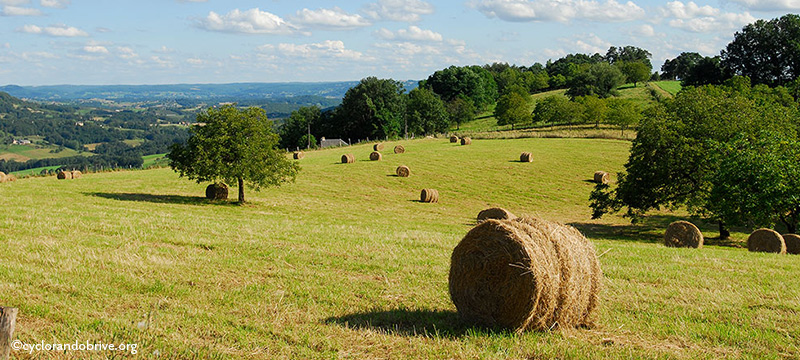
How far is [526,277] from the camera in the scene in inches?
301

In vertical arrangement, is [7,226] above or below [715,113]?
below

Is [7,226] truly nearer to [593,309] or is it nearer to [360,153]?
[593,309]

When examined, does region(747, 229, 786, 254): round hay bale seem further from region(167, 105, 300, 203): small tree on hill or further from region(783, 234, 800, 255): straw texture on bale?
region(167, 105, 300, 203): small tree on hill

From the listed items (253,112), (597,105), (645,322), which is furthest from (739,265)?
(597,105)

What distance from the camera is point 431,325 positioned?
8172 mm

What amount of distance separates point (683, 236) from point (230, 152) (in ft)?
69.8

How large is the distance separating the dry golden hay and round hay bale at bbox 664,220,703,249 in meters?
16.3

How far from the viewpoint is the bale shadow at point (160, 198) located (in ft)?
93.2

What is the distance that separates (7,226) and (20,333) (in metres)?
9.83

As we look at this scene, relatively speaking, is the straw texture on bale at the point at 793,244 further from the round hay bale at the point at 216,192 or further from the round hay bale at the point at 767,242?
the round hay bale at the point at 216,192

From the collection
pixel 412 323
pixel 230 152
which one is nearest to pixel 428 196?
pixel 230 152

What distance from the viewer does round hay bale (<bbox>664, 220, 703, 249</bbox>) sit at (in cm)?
2209

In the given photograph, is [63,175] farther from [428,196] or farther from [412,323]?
[412,323]

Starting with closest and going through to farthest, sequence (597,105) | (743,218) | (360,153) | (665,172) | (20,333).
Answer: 1. (20,333)
2. (743,218)
3. (665,172)
4. (360,153)
5. (597,105)
